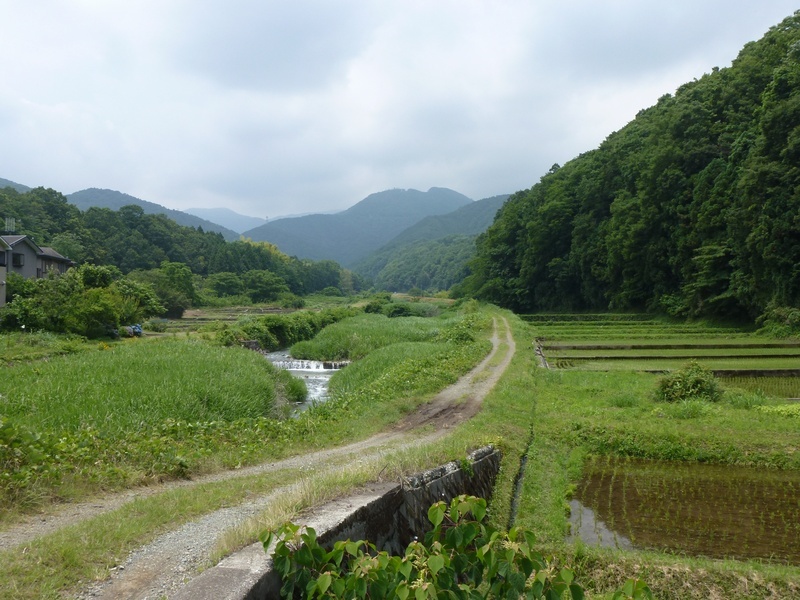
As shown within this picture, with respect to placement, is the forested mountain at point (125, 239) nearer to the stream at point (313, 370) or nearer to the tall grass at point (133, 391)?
the stream at point (313, 370)

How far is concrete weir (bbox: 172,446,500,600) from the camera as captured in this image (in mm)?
3730

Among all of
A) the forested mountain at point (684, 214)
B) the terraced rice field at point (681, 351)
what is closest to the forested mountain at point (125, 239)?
the forested mountain at point (684, 214)

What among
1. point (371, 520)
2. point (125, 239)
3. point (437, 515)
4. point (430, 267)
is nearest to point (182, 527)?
point (371, 520)

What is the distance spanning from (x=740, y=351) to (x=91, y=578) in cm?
2434

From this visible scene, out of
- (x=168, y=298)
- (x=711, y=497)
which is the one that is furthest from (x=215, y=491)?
(x=168, y=298)

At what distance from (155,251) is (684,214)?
6965cm

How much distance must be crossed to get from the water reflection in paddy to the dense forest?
48070 mm

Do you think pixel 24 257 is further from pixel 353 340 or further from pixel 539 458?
pixel 539 458

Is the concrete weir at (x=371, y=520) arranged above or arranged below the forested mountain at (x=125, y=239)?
below

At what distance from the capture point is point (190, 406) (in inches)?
472

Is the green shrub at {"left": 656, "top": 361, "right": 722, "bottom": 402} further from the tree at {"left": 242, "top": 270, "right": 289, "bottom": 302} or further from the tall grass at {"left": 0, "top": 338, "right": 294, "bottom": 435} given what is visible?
the tree at {"left": 242, "top": 270, "right": 289, "bottom": 302}

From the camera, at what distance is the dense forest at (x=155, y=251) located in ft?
197

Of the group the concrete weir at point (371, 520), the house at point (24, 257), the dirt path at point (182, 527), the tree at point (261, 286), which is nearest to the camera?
the concrete weir at point (371, 520)

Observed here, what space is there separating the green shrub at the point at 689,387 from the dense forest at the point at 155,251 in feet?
149
